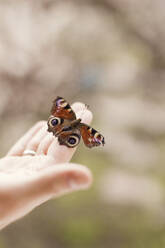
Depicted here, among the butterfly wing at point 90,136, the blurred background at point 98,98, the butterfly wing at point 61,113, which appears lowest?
the butterfly wing at point 90,136

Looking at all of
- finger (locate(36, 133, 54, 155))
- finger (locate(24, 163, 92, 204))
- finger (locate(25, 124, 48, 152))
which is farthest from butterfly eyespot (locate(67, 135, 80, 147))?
finger (locate(24, 163, 92, 204))

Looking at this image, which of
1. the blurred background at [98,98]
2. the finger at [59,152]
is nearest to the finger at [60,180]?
the finger at [59,152]

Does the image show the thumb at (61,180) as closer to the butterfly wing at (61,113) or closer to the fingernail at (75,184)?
the fingernail at (75,184)

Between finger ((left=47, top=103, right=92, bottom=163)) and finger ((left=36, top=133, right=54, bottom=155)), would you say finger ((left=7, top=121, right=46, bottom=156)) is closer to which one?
finger ((left=36, top=133, right=54, bottom=155))

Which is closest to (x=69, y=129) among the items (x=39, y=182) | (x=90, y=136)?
(x=90, y=136)

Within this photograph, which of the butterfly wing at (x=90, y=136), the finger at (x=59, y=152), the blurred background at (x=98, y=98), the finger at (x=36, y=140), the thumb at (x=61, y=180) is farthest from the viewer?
the blurred background at (x=98, y=98)
